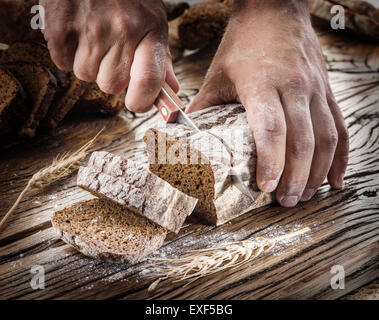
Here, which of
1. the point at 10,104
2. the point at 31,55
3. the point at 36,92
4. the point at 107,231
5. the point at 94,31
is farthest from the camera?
the point at 31,55

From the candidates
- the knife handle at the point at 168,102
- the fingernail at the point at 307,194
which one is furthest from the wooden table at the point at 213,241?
the knife handle at the point at 168,102

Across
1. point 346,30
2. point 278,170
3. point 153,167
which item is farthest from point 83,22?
point 346,30

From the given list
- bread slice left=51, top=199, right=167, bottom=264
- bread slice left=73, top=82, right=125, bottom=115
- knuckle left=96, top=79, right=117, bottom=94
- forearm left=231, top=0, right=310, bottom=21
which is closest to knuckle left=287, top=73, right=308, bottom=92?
forearm left=231, top=0, right=310, bottom=21

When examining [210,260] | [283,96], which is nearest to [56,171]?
[210,260]

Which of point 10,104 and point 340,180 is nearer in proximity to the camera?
point 340,180

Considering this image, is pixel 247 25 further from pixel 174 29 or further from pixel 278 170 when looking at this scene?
pixel 174 29

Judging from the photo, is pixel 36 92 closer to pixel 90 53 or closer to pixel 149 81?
pixel 90 53
